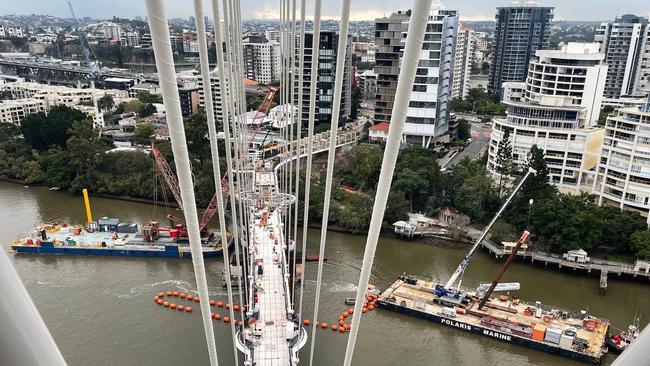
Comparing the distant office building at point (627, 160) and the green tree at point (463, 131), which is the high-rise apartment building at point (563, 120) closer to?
the distant office building at point (627, 160)

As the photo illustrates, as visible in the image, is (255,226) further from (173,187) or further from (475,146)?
(475,146)

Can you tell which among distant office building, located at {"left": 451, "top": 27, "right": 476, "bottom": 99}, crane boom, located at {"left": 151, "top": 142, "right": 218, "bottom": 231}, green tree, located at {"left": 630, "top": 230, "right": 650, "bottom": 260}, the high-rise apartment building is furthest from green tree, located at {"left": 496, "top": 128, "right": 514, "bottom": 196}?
distant office building, located at {"left": 451, "top": 27, "right": 476, "bottom": 99}

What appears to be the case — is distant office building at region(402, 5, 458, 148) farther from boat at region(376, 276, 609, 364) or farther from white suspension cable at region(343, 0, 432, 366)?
white suspension cable at region(343, 0, 432, 366)

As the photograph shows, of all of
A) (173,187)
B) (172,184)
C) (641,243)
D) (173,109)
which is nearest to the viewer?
(173,109)

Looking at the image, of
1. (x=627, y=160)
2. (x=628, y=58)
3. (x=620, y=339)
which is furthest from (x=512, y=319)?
(x=628, y=58)

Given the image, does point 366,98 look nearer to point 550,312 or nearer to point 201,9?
point 550,312

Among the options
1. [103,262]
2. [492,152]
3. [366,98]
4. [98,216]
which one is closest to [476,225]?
[492,152]
